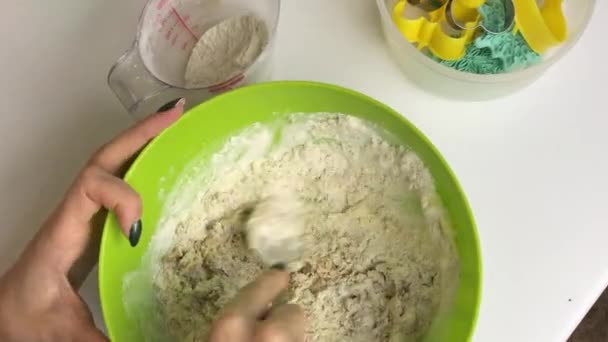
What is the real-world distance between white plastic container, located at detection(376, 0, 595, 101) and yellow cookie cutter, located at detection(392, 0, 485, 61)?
0.04 feet

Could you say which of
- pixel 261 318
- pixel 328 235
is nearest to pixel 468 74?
pixel 328 235

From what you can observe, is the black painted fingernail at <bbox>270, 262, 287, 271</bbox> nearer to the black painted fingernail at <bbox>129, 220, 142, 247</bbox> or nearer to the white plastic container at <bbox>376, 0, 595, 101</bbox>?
the black painted fingernail at <bbox>129, 220, 142, 247</bbox>

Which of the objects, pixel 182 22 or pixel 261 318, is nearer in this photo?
pixel 261 318

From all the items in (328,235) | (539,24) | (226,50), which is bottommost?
(328,235)

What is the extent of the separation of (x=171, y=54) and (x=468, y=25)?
0.37 m

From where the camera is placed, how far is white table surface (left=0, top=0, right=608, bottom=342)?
71 cm

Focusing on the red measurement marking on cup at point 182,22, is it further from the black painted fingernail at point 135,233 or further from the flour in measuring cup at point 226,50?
the black painted fingernail at point 135,233

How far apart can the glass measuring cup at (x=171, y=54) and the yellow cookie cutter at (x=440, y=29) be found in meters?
0.16

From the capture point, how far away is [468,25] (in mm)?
742

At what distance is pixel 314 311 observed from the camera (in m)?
0.75

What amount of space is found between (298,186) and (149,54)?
0.25 m

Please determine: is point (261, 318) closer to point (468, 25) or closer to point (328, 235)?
point (328, 235)

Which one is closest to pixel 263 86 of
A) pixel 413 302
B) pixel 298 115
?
pixel 298 115

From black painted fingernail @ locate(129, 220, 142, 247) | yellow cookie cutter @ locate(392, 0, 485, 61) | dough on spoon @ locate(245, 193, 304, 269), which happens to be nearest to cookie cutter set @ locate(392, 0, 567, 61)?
yellow cookie cutter @ locate(392, 0, 485, 61)
